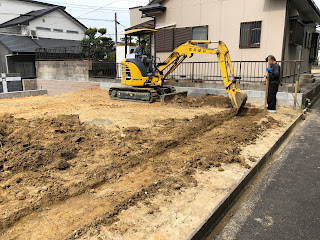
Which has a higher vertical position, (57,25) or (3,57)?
(57,25)

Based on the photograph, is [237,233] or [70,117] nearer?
[237,233]

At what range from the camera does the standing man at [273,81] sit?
9.24m

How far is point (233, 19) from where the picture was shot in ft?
43.2

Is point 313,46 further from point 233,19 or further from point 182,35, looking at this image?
point 182,35

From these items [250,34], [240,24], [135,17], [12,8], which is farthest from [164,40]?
[12,8]

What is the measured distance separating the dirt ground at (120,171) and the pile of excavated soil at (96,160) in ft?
0.06

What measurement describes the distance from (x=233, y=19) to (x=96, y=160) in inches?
436

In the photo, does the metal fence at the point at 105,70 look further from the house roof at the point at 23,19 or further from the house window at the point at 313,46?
the house roof at the point at 23,19

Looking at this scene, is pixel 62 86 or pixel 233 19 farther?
pixel 62 86

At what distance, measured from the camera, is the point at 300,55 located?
1556 centimetres

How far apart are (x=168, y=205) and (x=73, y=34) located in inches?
1445

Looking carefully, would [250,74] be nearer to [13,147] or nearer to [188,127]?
[188,127]

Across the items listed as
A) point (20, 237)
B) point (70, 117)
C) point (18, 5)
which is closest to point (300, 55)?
point (70, 117)

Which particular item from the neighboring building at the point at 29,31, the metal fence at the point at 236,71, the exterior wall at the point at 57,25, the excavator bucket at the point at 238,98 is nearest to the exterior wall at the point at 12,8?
the neighboring building at the point at 29,31
